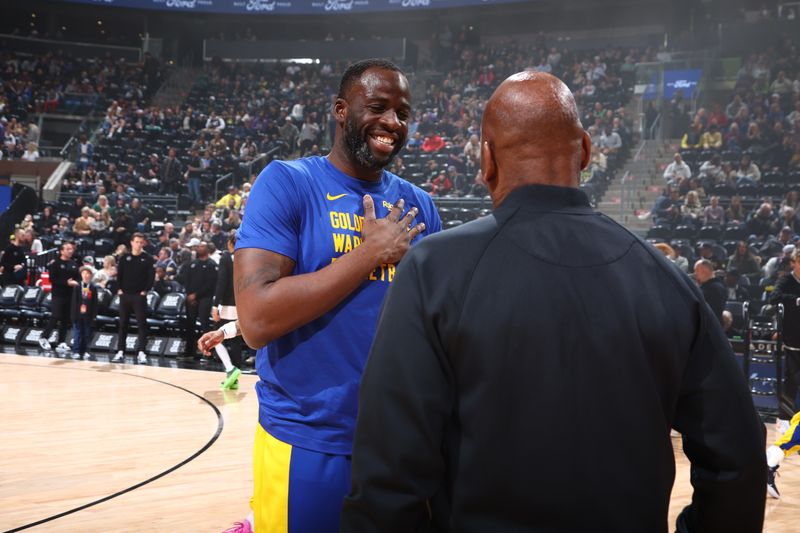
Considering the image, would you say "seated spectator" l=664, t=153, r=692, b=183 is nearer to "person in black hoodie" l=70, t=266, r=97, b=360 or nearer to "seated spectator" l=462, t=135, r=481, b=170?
"seated spectator" l=462, t=135, r=481, b=170

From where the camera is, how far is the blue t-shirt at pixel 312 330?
1777 mm

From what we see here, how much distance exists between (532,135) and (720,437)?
1.77 feet

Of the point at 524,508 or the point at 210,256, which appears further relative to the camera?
the point at 210,256

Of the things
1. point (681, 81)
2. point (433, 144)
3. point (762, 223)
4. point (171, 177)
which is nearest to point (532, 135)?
point (762, 223)

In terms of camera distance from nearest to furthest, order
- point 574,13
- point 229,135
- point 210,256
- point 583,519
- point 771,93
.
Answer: point 583,519 → point 210,256 → point 771,93 → point 229,135 → point 574,13

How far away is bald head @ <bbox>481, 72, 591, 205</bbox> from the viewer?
128cm

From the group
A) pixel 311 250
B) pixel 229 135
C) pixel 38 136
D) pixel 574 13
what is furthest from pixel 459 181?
pixel 311 250

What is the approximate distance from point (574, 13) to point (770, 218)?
1382 centimetres

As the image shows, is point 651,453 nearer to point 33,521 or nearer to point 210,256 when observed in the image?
point 33,521

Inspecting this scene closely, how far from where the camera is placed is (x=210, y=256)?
1099cm

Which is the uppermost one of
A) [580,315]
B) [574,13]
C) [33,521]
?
[574,13]

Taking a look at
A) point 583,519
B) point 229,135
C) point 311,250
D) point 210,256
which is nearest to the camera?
point 583,519

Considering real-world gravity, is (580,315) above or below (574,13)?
below

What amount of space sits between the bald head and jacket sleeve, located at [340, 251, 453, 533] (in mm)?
251
